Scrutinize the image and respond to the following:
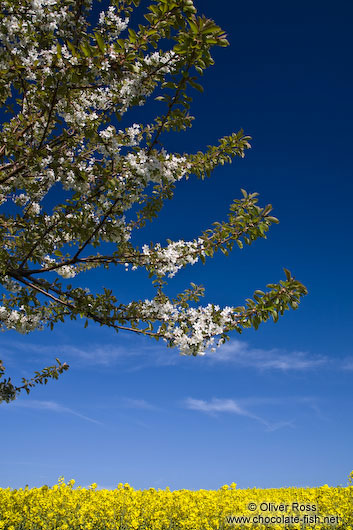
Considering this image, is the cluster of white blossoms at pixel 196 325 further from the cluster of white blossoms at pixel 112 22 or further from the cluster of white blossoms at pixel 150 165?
the cluster of white blossoms at pixel 112 22

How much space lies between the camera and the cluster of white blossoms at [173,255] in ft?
17.8

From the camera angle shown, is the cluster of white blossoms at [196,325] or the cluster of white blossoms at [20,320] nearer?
the cluster of white blossoms at [196,325]

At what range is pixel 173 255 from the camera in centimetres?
540

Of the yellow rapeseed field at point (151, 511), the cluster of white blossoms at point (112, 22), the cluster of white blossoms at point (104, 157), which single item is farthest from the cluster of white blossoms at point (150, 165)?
the yellow rapeseed field at point (151, 511)

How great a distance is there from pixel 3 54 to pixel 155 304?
3.88 metres

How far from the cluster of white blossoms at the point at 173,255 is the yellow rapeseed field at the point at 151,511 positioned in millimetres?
4640

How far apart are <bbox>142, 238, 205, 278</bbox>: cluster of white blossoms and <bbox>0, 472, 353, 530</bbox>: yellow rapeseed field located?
15.2ft

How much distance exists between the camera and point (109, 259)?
559 centimetres

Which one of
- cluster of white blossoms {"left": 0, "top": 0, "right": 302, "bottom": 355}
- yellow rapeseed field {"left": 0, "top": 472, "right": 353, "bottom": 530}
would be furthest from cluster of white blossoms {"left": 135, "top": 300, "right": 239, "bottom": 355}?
yellow rapeseed field {"left": 0, "top": 472, "right": 353, "bottom": 530}

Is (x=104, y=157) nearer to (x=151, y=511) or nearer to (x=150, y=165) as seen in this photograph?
(x=150, y=165)

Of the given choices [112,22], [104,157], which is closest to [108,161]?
[104,157]

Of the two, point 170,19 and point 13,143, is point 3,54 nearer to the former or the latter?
point 13,143

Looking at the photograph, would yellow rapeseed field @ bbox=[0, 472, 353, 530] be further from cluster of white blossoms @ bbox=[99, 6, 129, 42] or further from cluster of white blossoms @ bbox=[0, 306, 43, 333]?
cluster of white blossoms @ bbox=[99, 6, 129, 42]

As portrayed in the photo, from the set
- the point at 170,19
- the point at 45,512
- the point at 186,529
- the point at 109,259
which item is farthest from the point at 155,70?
the point at 45,512
